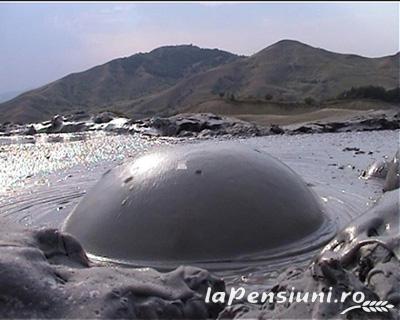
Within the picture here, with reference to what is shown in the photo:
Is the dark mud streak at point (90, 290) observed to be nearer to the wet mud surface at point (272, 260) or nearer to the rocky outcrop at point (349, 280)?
the wet mud surface at point (272, 260)

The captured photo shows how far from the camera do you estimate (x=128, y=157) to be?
652 cm

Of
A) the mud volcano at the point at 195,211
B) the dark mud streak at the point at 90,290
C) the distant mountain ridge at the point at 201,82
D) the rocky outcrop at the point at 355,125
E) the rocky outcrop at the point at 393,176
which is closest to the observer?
the dark mud streak at the point at 90,290

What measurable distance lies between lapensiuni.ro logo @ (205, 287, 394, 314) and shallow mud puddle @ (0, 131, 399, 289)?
0.48 m

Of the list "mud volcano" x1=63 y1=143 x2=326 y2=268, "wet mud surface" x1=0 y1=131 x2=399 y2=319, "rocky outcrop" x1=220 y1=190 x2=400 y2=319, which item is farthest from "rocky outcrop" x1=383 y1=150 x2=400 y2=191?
"rocky outcrop" x1=220 y1=190 x2=400 y2=319

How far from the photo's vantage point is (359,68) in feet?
202

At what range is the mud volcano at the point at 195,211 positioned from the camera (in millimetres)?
3891

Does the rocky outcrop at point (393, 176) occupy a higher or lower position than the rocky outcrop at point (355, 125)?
higher

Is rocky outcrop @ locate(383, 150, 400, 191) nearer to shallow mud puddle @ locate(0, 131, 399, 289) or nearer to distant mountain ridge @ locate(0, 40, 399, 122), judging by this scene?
shallow mud puddle @ locate(0, 131, 399, 289)

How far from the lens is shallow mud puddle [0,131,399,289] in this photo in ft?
16.6

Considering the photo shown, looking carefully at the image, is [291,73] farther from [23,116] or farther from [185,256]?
[185,256]

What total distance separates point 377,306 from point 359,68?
61660 mm

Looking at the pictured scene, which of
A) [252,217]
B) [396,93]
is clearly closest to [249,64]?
[396,93]

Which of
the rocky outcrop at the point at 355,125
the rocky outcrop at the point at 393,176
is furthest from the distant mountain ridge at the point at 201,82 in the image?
the rocky outcrop at the point at 393,176

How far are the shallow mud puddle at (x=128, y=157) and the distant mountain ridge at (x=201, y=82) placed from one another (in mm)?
28015
